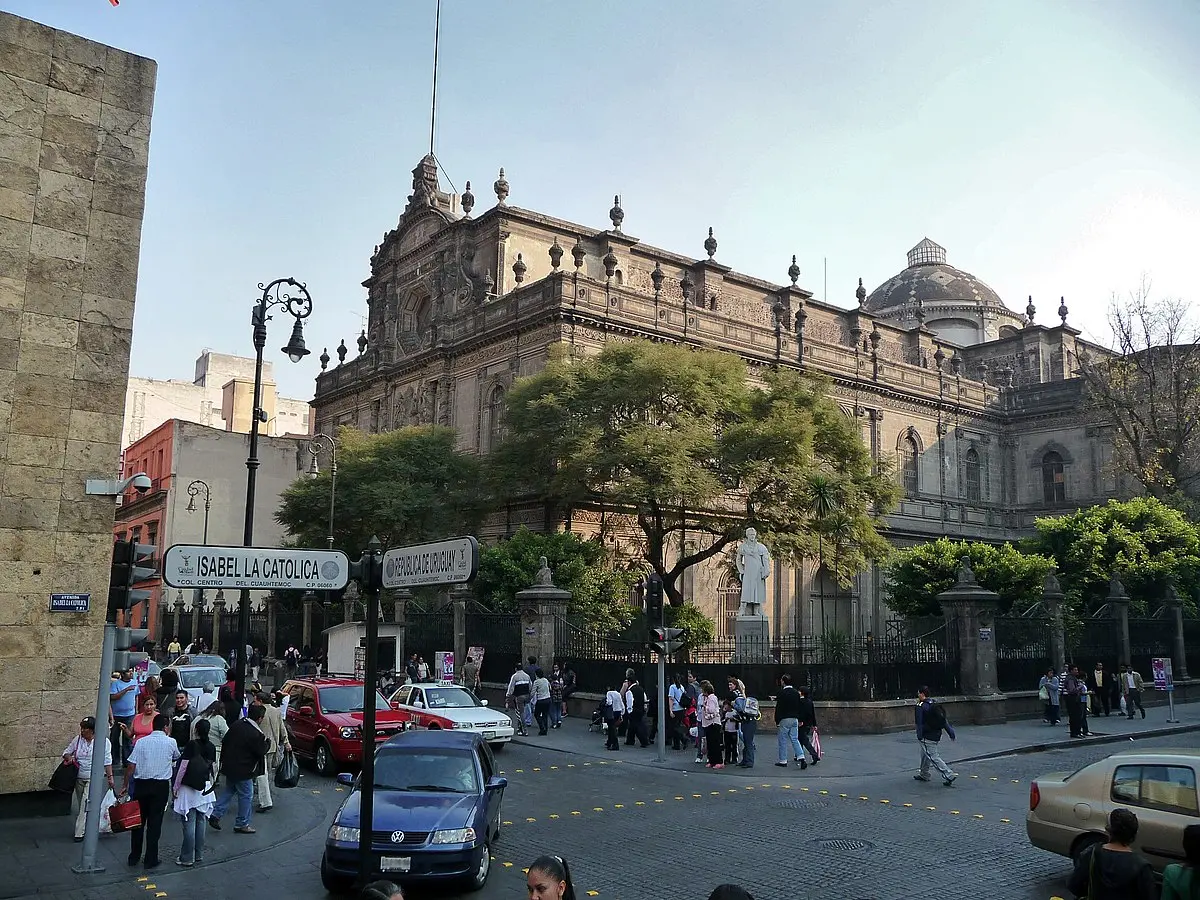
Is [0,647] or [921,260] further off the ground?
[921,260]

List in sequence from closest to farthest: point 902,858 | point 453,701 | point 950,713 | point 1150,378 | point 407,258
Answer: point 902,858
point 453,701
point 950,713
point 1150,378
point 407,258

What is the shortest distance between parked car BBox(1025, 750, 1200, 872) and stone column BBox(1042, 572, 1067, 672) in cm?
2004

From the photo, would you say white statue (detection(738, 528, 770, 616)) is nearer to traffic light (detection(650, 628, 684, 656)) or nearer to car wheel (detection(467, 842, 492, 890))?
traffic light (detection(650, 628, 684, 656))

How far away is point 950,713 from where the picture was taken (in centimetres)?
2497

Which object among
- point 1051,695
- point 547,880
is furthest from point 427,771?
point 1051,695

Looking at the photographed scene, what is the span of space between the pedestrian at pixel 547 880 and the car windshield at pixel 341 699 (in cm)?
1421

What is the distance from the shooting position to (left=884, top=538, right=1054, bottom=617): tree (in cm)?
3328

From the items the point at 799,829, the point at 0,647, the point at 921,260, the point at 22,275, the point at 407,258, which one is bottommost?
the point at 799,829

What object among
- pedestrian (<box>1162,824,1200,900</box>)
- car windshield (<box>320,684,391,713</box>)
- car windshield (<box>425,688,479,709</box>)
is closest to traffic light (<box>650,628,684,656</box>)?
car windshield (<box>425,688,479,709</box>)

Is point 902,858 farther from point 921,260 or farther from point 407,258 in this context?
point 921,260

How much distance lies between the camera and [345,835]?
9820 mm

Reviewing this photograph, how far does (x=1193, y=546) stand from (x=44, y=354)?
37460 mm

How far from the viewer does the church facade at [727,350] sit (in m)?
42.0

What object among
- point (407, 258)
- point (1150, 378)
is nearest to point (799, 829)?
point (1150, 378)
